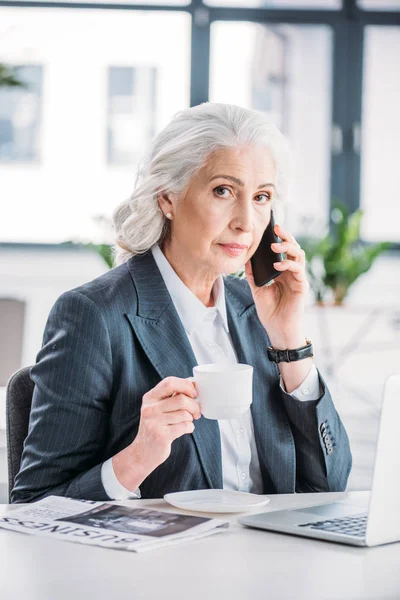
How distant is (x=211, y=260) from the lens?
1.88 metres

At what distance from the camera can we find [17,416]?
172 cm

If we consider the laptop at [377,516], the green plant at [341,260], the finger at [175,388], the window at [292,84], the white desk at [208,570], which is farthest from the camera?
the window at [292,84]

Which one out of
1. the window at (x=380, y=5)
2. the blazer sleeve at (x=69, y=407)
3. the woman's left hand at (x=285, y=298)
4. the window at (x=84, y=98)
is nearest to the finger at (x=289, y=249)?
the woman's left hand at (x=285, y=298)

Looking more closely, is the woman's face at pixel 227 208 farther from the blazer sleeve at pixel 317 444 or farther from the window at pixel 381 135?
the window at pixel 381 135

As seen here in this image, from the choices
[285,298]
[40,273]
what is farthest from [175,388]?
[40,273]

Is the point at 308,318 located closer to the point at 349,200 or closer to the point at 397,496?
the point at 349,200

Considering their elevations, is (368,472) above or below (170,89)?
below

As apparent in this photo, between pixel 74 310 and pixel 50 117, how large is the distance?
5.29 metres

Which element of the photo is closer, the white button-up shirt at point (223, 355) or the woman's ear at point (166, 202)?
the white button-up shirt at point (223, 355)

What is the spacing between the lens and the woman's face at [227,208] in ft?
6.10

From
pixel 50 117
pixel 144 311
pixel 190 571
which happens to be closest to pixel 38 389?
pixel 144 311

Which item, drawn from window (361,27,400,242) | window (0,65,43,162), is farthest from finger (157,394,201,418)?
window (361,27,400,242)

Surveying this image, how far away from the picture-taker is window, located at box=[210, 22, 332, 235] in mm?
6828

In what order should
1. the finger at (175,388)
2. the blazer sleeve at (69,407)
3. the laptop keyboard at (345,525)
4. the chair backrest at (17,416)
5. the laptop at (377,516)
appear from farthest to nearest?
the chair backrest at (17,416) < the blazer sleeve at (69,407) < the finger at (175,388) < the laptop keyboard at (345,525) < the laptop at (377,516)
